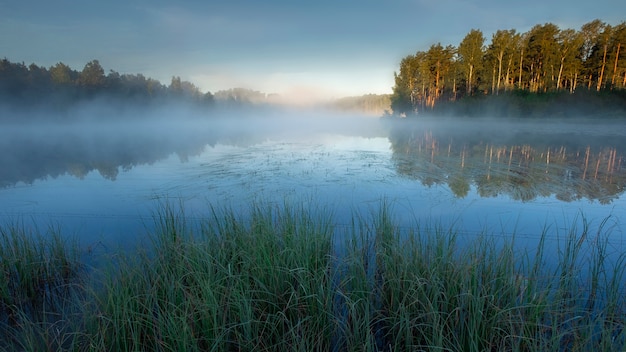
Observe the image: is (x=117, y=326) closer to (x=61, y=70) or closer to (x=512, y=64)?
(x=512, y=64)

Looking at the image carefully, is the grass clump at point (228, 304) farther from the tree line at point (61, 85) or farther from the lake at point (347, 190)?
the tree line at point (61, 85)

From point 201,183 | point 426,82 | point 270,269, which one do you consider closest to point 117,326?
point 270,269

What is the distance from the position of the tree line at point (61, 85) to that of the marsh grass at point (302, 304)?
74234mm

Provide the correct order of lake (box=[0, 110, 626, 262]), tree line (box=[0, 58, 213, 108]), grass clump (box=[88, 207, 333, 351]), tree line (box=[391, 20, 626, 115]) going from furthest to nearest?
1. tree line (box=[0, 58, 213, 108])
2. tree line (box=[391, 20, 626, 115])
3. lake (box=[0, 110, 626, 262])
4. grass clump (box=[88, 207, 333, 351])

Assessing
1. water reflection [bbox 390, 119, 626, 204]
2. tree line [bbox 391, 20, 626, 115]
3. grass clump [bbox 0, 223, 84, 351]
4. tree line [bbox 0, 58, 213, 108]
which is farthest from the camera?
tree line [bbox 0, 58, 213, 108]

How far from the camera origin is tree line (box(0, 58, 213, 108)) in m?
56.7

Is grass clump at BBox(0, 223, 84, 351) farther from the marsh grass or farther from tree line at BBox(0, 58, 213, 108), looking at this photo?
tree line at BBox(0, 58, 213, 108)

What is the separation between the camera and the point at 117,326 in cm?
214

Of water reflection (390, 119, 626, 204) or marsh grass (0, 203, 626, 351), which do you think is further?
water reflection (390, 119, 626, 204)

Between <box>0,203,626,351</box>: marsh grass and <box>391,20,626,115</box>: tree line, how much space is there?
39.8 metres

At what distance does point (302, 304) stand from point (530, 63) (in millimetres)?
55067

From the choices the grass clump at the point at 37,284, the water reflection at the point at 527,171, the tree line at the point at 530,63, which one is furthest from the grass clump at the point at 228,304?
the tree line at the point at 530,63

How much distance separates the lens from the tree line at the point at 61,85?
2233 inches

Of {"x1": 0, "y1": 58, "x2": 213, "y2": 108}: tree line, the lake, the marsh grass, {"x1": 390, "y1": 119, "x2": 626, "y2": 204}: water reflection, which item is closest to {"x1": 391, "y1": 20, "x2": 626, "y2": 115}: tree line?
{"x1": 390, "y1": 119, "x2": 626, "y2": 204}: water reflection
